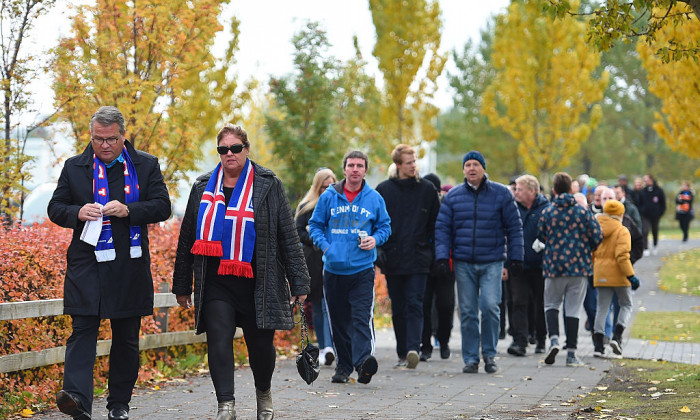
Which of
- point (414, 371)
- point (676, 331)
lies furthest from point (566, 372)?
point (676, 331)

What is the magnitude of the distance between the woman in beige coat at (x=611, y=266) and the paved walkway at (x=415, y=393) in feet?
1.18

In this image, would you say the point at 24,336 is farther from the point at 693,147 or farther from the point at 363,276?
the point at 693,147

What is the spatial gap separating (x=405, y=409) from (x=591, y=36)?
336 centimetres

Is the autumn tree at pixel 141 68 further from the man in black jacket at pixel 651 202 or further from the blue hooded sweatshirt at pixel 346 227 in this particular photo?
the man in black jacket at pixel 651 202

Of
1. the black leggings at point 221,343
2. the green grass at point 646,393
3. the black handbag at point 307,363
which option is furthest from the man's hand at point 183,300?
the green grass at point 646,393

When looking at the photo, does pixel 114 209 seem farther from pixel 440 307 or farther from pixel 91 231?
pixel 440 307

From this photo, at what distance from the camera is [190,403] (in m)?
7.93

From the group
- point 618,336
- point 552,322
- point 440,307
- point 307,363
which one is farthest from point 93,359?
point 618,336

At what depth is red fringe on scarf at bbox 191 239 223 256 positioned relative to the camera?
20.6 feet

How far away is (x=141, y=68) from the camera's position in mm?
11711

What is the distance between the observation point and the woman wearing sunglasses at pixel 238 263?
20.8 feet

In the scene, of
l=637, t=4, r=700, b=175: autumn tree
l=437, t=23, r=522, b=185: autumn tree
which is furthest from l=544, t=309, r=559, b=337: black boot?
l=437, t=23, r=522, b=185: autumn tree

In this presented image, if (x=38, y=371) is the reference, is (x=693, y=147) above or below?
above

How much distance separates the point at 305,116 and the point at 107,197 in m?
10.4
